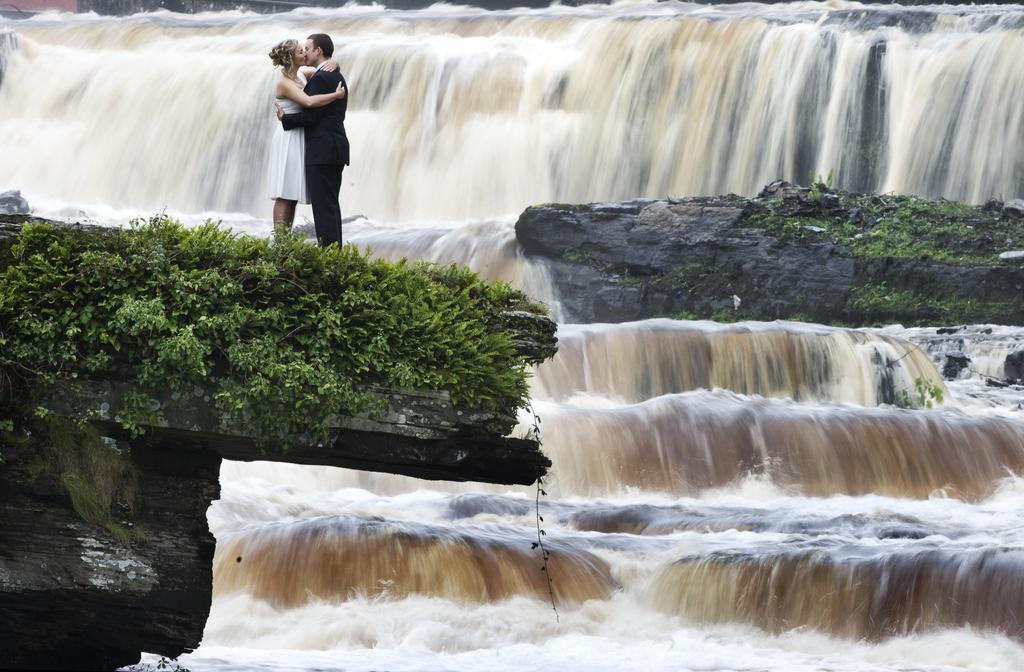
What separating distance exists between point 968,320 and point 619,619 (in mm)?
9574

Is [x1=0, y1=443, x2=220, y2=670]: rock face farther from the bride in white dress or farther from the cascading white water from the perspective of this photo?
the cascading white water

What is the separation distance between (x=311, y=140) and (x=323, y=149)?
11 centimetres

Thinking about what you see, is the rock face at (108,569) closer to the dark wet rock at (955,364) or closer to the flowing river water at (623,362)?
the flowing river water at (623,362)

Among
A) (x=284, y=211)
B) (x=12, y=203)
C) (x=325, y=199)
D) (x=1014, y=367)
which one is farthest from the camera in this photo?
(x=12, y=203)

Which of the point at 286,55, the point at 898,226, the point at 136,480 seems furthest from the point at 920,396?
the point at 136,480

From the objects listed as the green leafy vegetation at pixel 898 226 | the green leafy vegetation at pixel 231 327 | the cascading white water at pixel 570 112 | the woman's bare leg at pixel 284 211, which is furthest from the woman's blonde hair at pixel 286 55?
the cascading white water at pixel 570 112

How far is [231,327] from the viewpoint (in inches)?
257

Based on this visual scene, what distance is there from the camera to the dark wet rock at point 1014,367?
1639cm

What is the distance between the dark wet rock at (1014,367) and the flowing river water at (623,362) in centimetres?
10

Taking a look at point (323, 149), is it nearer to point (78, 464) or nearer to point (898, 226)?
point (78, 464)

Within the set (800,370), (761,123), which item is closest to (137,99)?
(761,123)

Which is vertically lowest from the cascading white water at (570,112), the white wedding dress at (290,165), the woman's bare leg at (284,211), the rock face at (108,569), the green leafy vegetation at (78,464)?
the rock face at (108,569)

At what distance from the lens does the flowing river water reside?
987 cm

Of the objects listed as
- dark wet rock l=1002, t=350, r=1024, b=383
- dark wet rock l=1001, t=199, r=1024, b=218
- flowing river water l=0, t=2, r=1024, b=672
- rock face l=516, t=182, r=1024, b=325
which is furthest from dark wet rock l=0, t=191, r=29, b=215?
dark wet rock l=1001, t=199, r=1024, b=218
